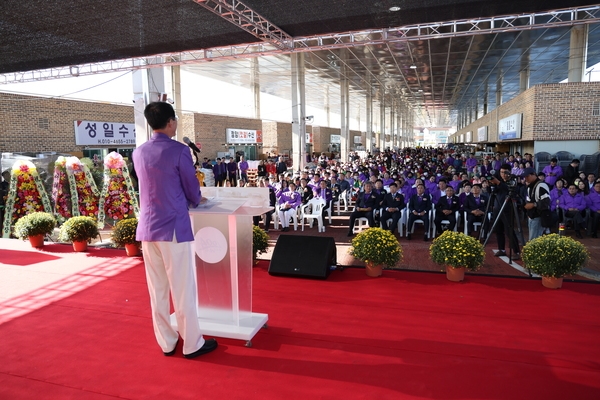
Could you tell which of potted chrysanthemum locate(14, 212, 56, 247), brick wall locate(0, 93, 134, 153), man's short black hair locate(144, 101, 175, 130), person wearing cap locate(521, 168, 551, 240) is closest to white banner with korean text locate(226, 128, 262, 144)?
brick wall locate(0, 93, 134, 153)

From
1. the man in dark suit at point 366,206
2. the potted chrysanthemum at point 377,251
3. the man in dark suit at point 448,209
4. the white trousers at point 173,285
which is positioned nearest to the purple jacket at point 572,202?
the man in dark suit at point 448,209

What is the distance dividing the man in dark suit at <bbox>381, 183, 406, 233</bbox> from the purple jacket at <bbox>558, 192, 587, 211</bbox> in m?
3.32

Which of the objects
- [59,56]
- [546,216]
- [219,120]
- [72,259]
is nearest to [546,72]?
[219,120]

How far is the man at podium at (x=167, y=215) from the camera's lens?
114 inches

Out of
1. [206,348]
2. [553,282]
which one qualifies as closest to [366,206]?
[553,282]

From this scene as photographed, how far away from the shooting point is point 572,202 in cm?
907

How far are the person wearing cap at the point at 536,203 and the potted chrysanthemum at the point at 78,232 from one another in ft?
20.9

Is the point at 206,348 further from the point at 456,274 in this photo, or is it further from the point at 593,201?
the point at 593,201

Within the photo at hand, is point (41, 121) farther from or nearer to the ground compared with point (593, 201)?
farther from the ground

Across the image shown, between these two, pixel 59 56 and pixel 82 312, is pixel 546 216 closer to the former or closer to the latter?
pixel 82 312

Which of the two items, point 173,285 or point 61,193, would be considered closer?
point 173,285

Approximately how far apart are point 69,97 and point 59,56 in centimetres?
770

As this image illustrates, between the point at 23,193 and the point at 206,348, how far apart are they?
784cm

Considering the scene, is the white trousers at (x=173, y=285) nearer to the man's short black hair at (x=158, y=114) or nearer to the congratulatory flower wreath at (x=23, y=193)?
the man's short black hair at (x=158, y=114)
